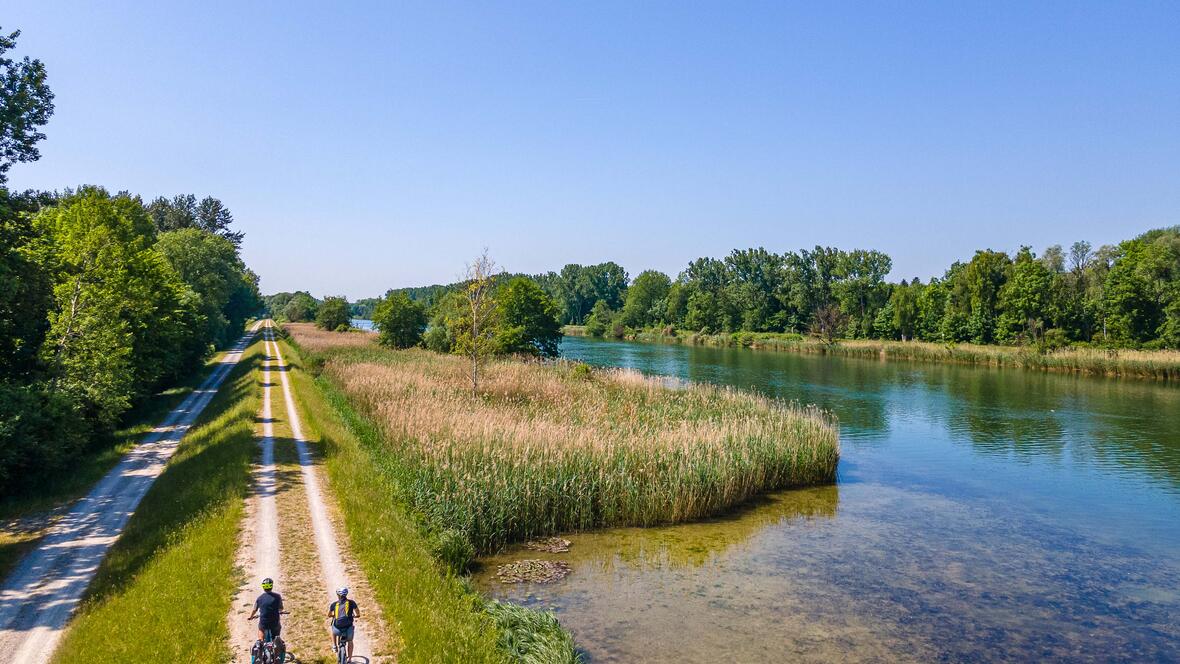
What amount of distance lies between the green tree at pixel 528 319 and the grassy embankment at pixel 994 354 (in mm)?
45945

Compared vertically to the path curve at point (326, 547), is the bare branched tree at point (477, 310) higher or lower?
higher

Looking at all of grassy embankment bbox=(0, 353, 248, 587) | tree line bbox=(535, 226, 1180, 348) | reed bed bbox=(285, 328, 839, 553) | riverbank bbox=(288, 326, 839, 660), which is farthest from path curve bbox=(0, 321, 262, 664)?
tree line bbox=(535, 226, 1180, 348)

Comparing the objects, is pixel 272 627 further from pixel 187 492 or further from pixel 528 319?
pixel 528 319

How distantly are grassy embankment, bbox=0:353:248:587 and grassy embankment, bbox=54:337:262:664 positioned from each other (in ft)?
6.10

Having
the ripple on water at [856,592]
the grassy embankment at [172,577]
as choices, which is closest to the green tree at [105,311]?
the grassy embankment at [172,577]

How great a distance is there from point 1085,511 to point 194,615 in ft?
75.5

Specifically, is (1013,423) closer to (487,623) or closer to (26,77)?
(487,623)

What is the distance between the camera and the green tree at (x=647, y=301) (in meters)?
136

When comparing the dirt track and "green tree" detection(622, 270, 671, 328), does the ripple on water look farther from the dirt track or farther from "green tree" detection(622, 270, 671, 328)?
"green tree" detection(622, 270, 671, 328)

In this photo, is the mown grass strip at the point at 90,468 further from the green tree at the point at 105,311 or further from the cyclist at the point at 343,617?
the cyclist at the point at 343,617

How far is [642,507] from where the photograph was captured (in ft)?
56.0

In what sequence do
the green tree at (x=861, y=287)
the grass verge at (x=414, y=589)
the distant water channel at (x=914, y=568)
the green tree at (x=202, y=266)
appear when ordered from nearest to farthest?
1. the grass verge at (x=414, y=589)
2. the distant water channel at (x=914, y=568)
3. the green tree at (x=202, y=266)
4. the green tree at (x=861, y=287)

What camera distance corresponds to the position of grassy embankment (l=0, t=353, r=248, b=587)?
46.4 ft

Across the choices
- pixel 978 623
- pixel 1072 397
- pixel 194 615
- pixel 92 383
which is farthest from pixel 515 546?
pixel 1072 397
